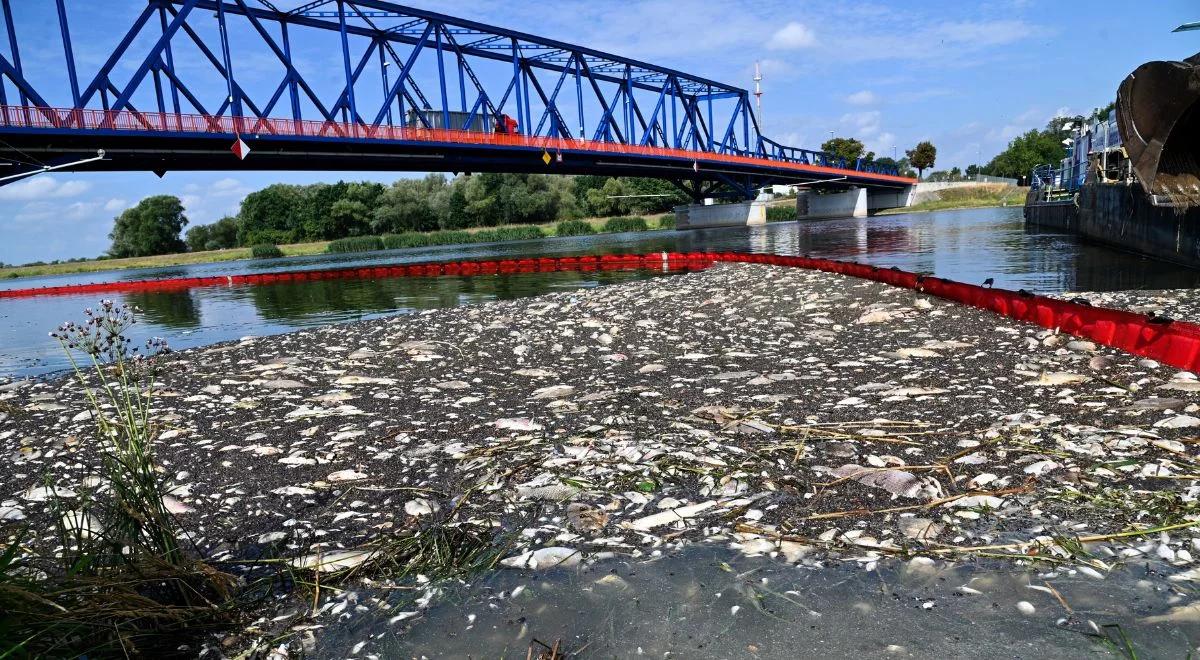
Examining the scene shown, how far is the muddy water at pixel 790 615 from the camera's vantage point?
2.75 meters

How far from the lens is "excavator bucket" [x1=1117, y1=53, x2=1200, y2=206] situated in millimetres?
12945

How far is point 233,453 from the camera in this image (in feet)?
18.0

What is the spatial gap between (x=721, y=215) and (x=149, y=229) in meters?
91.5

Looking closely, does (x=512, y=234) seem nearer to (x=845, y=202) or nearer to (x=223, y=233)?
(x=845, y=202)

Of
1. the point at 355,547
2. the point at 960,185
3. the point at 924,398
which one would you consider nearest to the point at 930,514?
the point at 924,398

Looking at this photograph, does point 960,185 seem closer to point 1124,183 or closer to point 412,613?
point 1124,183

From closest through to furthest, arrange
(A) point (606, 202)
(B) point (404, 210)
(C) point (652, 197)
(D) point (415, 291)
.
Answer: (D) point (415, 291) < (B) point (404, 210) < (A) point (606, 202) < (C) point (652, 197)

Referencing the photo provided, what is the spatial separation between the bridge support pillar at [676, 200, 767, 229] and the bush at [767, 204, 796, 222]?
50.0 feet

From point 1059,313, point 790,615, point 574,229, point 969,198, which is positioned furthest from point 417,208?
point 790,615

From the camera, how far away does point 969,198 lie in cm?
11381

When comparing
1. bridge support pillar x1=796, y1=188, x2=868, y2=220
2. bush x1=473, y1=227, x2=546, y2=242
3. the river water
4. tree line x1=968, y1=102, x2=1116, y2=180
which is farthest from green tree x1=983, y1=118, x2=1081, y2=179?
the river water

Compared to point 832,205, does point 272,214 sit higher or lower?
higher

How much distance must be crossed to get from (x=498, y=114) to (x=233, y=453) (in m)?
71.7

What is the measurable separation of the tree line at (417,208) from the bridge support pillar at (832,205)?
2182 centimetres
